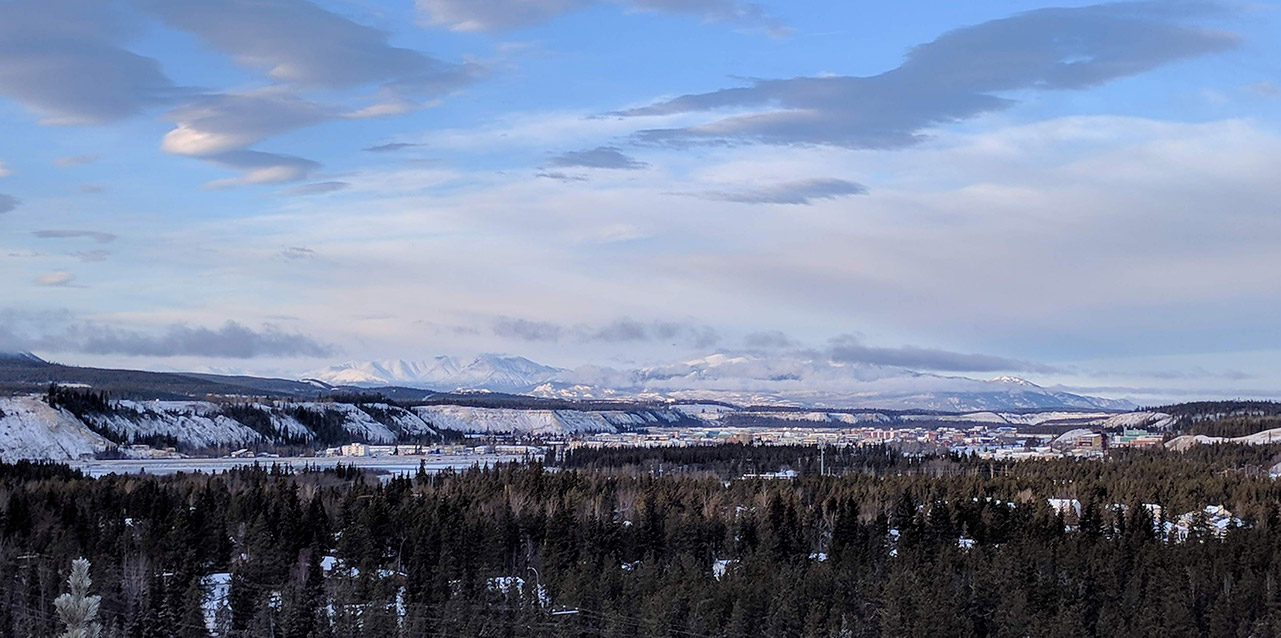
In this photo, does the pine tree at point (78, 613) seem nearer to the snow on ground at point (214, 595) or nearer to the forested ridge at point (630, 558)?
the forested ridge at point (630, 558)

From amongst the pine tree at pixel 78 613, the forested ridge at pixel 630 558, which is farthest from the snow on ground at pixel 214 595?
the pine tree at pixel 78 613

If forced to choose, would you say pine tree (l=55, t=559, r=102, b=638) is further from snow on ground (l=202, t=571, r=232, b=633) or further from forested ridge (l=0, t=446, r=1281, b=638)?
snow on ground (l=202, t=571, r=232, b=633)

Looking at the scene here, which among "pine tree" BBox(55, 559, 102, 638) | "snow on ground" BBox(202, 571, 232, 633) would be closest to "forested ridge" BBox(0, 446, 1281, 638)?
"snow on ground" BBox(202, 571, 232, 633)

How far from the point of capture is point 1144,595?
81.2 m

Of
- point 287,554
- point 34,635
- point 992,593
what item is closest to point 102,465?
point 287,554

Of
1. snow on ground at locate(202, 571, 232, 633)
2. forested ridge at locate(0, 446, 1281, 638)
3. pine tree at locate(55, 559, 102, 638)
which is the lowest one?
snow on ground at locate(202, 571, 232, 633)

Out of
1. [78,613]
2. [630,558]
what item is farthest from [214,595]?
[78,613]

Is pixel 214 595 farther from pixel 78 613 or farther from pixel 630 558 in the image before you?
pixel 78 613

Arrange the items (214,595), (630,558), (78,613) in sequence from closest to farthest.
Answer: (78,613), (214,595), (630,558)

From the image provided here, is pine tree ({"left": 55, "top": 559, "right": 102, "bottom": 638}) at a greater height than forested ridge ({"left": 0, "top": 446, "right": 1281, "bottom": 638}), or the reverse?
pine tree ({"left": 55, "top": 559, "right": 102, "bottom": 638})

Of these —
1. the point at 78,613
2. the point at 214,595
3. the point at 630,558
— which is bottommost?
the point at 214,595

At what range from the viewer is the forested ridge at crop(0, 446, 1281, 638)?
242 ft

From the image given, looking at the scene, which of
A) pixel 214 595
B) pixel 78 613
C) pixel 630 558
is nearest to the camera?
pixel 78 613

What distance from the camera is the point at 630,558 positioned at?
109m
